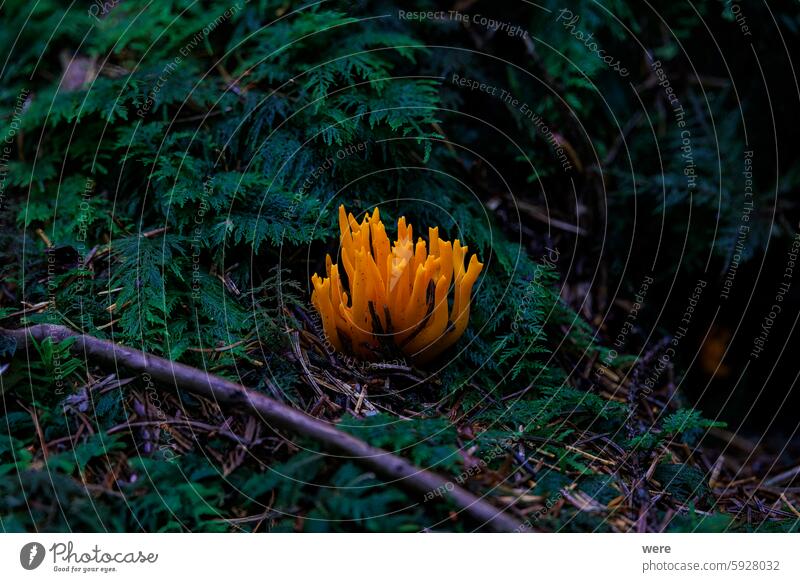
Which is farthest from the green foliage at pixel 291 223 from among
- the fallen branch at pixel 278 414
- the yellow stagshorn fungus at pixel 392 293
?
the yellow stagshorn fungus at pixel 392 293

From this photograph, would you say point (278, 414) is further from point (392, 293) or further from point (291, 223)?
point (291, 223)

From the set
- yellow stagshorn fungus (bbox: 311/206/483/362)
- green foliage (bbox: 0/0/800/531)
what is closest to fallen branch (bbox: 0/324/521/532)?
green foliage (bbox: 0/0/800/531)

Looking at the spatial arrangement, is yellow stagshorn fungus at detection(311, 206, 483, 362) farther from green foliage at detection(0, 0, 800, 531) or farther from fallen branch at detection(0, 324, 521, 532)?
fallen branch at detection(0, 324, 521, 532)

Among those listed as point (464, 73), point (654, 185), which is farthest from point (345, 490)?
point (654, 185)

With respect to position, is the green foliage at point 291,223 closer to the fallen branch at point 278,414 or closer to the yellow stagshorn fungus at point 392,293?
the fallen branch at point 278,414

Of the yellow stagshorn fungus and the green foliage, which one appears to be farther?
the yellow stagshorn fungus
